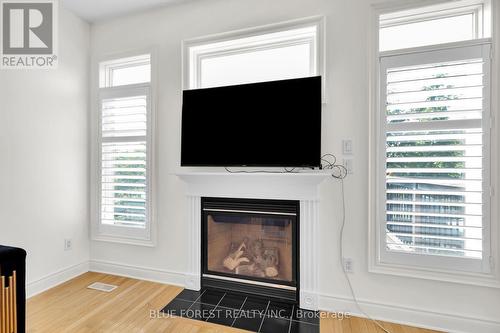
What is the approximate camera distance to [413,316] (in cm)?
203

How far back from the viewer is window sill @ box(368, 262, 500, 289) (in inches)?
73.8

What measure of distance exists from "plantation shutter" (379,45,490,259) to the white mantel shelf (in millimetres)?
570

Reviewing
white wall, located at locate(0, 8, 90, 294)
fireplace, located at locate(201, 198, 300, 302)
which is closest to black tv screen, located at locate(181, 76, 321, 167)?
fireplace, located at locate(201, 198, 300, 302)

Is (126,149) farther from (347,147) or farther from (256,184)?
(347,147)

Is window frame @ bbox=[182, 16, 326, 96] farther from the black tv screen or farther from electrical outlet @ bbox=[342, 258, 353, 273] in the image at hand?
electrical outlet @ bbox=[342, 258, 353, 273]

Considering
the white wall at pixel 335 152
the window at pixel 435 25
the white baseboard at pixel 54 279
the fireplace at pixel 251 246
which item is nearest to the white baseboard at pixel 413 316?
the white wall at pixel 335 152

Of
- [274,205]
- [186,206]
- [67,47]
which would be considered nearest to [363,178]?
[274,205]

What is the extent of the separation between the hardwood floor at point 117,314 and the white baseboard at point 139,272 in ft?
0.23

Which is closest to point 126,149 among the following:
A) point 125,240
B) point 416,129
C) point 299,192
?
point 125,240

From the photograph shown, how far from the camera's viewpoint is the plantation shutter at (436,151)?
1890mm

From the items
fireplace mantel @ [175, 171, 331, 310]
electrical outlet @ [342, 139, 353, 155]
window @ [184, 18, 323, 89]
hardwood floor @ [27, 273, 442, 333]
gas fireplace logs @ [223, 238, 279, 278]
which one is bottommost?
hardwood floor @ [27, 273, 442, 333]

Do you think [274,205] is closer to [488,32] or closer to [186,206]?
[186,206]

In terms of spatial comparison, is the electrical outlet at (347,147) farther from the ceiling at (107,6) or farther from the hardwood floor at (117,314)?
the ceiling at (107,6)

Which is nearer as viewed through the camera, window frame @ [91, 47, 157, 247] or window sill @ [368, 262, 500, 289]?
window sill @ [368, 262, 500, 289]
